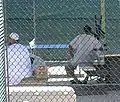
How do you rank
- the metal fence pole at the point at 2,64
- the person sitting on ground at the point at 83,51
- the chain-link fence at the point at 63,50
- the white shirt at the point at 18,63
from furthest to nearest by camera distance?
the person sitting on ground at the point at 83,51, the white shirt at the point at 18,63, the chain-link fence at the point at 63,50, the metal fence pole at the point at 2,64

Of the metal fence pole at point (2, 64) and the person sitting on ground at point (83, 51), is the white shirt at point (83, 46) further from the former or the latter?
the metal fence pole at point (2, 64)

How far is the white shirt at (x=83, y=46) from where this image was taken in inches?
273

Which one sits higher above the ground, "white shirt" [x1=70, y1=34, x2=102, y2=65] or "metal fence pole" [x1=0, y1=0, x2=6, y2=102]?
"metal fence pole" [x1=0, y1=0, x2=6, y2=102]

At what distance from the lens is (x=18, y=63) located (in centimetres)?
603

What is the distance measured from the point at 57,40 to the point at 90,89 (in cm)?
199

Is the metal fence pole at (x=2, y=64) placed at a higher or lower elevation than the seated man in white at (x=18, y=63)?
higher

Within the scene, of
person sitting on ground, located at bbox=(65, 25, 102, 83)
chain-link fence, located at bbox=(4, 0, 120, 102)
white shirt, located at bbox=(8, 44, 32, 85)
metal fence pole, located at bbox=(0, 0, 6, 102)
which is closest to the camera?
metal fence pole, located at bbox=(0, 0, 6, 102)

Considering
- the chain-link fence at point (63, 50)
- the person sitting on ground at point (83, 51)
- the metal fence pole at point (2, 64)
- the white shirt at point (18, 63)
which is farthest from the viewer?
the person sitting on ground at point (83, 51)

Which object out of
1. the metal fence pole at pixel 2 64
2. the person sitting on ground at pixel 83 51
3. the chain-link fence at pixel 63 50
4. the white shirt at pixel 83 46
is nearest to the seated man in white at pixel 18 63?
the chain-link fence at pixel 63 50

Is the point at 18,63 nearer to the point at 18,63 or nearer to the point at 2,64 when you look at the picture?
the point at 18,63

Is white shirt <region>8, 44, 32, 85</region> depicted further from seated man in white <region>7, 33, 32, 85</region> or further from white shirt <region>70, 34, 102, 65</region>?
white shirt <region>70, 34, 102, 65</region>

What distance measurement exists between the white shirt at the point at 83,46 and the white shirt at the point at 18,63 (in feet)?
3.48

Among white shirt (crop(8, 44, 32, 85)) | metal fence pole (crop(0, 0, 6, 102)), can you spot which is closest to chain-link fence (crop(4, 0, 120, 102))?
white shirt (crop(8, 44, 32, 85))

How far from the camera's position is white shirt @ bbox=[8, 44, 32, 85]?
19.2 ft
